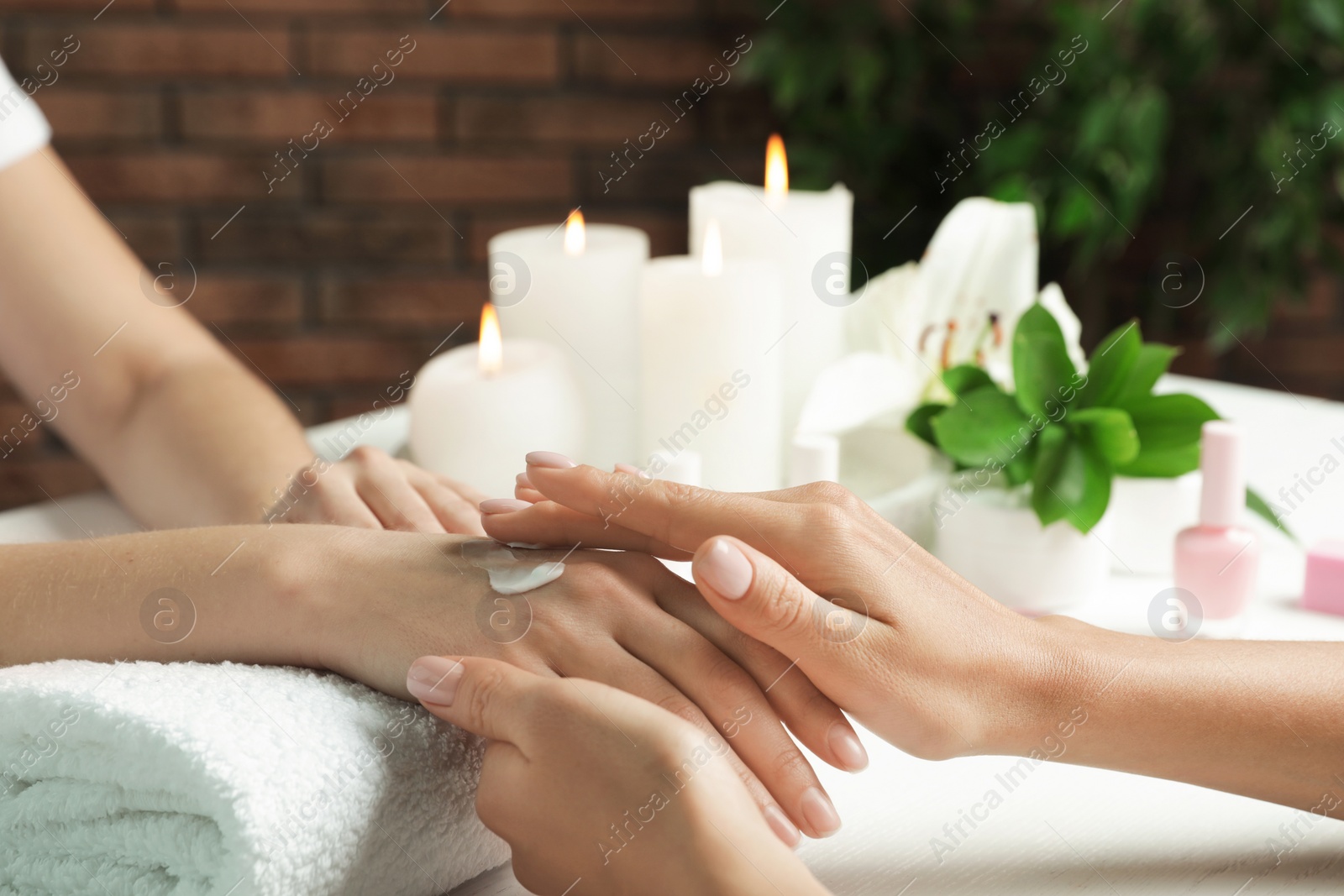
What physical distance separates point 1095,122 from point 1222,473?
0.93 metres

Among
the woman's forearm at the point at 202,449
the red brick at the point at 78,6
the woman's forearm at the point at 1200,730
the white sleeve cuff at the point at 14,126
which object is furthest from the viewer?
the red brick at the point at 78,6

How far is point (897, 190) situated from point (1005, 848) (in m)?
1.40

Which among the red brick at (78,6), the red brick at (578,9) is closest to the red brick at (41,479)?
the red brick at (78,6)

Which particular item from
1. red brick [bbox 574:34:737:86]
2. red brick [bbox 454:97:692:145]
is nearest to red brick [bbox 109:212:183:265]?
red brick [bbox 454:97:692:145]

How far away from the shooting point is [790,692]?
514mm

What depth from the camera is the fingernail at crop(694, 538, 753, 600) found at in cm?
48

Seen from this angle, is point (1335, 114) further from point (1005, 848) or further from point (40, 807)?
point (40, 807)

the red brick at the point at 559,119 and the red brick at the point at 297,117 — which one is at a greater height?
the red brick at the point at 559,119

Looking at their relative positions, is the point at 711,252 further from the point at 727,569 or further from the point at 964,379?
the point at 727,569

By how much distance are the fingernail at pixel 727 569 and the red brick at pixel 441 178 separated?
4.75ft

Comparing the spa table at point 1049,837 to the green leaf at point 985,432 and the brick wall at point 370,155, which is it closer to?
the green leaf at point 985,432

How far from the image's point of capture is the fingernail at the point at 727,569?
48 centimetres

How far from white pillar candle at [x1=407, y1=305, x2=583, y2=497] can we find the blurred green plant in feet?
2.65

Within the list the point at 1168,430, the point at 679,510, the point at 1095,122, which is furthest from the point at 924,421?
the point at 1095,122
